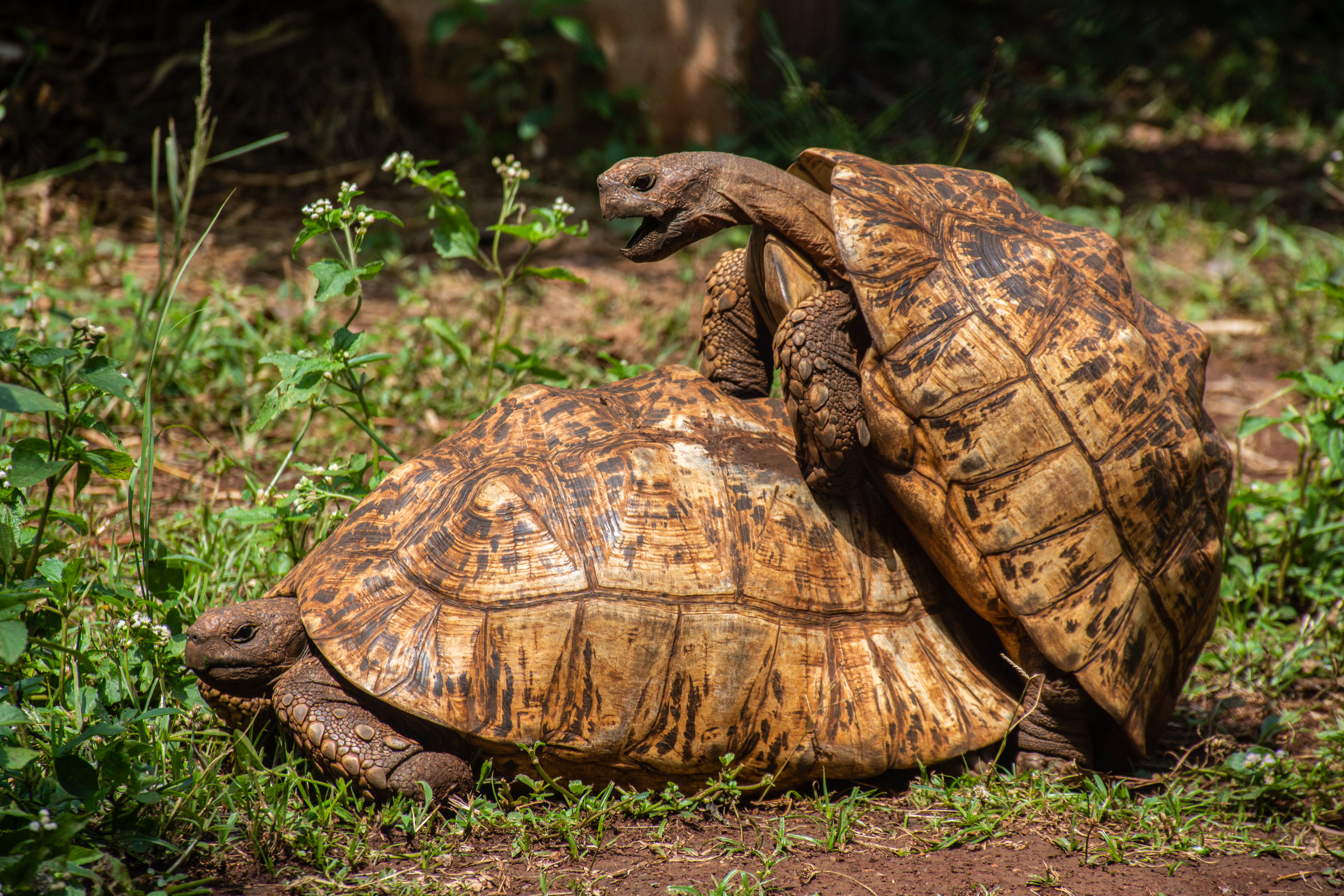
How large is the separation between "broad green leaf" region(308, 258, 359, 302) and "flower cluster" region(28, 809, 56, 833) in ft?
4.44

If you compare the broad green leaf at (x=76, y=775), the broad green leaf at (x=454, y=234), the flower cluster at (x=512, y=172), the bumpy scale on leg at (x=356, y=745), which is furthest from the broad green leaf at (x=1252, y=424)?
the broad green leaf at (x=76, y=775)

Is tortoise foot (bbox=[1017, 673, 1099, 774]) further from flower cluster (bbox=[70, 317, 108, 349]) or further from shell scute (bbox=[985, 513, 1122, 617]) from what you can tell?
flower cluster (bbox=[70, 317, 108, 349])

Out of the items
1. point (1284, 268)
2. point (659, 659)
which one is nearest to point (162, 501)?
point (659, 659)

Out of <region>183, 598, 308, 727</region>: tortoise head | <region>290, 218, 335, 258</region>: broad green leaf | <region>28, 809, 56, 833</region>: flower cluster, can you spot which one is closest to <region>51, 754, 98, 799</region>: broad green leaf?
<region>28, 809, 56, 833</region>: flower cluster

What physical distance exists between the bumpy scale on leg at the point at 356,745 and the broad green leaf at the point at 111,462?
67 cm

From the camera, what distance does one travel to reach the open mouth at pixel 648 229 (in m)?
2.69

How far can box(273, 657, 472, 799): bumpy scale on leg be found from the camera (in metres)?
2.32

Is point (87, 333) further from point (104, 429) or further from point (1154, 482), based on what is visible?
point (1154, 482)

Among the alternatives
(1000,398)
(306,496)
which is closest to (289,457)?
(306,496)

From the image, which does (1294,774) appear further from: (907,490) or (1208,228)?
(1208,228)

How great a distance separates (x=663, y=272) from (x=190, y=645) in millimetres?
3914

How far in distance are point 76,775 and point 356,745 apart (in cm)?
57

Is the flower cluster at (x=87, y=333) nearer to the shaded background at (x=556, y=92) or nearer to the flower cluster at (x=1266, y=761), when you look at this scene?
the flower cluster at (x=1266, y=761)

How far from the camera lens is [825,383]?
2447 mm
